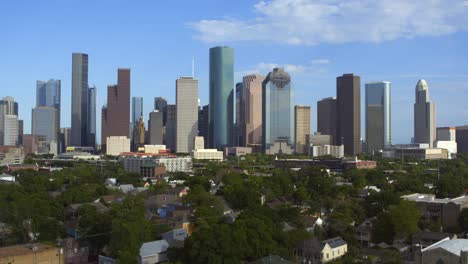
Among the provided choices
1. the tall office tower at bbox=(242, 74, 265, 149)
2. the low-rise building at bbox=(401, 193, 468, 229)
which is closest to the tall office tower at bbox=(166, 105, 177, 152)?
the tall office tower at bbox=(242, 74, 265, 149)

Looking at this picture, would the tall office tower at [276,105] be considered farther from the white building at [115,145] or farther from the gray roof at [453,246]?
the gray roof at [453,246]

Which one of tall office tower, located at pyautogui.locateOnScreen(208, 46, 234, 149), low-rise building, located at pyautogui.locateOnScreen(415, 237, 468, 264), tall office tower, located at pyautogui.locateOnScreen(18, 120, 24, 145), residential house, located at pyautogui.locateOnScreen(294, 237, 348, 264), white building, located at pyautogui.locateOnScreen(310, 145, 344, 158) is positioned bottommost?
residential house, located at pyautogui.locateOnScreen(294, 237, 348, 264)

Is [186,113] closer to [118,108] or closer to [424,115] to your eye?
[118,108]

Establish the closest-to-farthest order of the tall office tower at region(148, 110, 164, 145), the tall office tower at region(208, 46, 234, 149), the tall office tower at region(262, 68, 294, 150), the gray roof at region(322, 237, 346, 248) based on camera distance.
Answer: the gray roof at region(322, 237, 346, 248), the tall office tower at region(262, 68, 294, 150), the tall office tower at region(208, 46, 234, 149), the tall office tower at region(148, 110, 164, 145)

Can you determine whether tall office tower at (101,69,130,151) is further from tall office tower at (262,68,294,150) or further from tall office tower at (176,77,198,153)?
tall office tower at (262,68,294,150)

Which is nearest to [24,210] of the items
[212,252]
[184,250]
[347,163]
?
[184,250]

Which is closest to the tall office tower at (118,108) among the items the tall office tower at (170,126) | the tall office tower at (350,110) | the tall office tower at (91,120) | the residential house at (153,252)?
the tall office tower at (170,126)

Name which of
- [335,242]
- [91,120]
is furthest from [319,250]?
[91,120]
